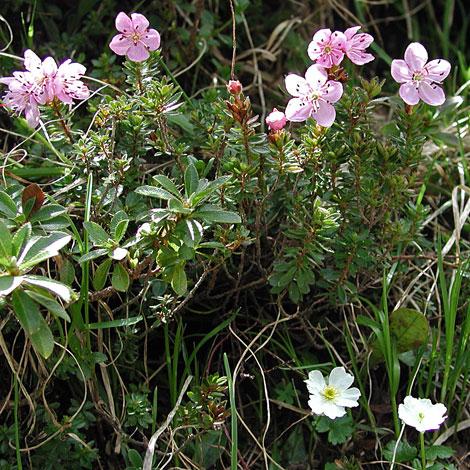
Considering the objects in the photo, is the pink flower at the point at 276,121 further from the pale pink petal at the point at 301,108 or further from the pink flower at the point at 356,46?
the pink flower at the point at 356,46

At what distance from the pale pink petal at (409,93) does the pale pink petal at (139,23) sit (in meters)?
0.72

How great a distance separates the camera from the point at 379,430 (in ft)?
6.07

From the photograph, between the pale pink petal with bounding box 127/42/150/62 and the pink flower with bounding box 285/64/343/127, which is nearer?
the pink flower with bounding box 285/64/343/127

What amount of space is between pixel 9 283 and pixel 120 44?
0.80 metres

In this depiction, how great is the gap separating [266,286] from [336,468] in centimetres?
61

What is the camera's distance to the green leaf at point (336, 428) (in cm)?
177

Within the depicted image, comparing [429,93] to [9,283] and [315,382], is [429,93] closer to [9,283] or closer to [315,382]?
[315,382]

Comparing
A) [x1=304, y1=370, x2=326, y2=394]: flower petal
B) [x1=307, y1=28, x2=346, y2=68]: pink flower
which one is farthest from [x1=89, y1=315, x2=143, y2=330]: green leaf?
[x1=307, y1=28, x2=346, y2=68]: pink flower

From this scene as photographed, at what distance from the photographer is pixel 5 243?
4.44 feet

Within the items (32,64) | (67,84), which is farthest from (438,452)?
(32,64)

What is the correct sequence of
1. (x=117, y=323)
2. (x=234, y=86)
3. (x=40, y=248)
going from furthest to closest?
(x=117, y=323) → (x=234, y=86) → (x=40, y=248)

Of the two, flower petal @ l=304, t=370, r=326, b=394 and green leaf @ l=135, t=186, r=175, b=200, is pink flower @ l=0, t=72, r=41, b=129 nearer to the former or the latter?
green leaf @ l=135, t=186, r=175, b=200

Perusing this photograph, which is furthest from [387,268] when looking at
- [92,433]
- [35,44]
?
[35,44]

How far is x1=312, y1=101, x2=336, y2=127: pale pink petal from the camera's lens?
1.58m
